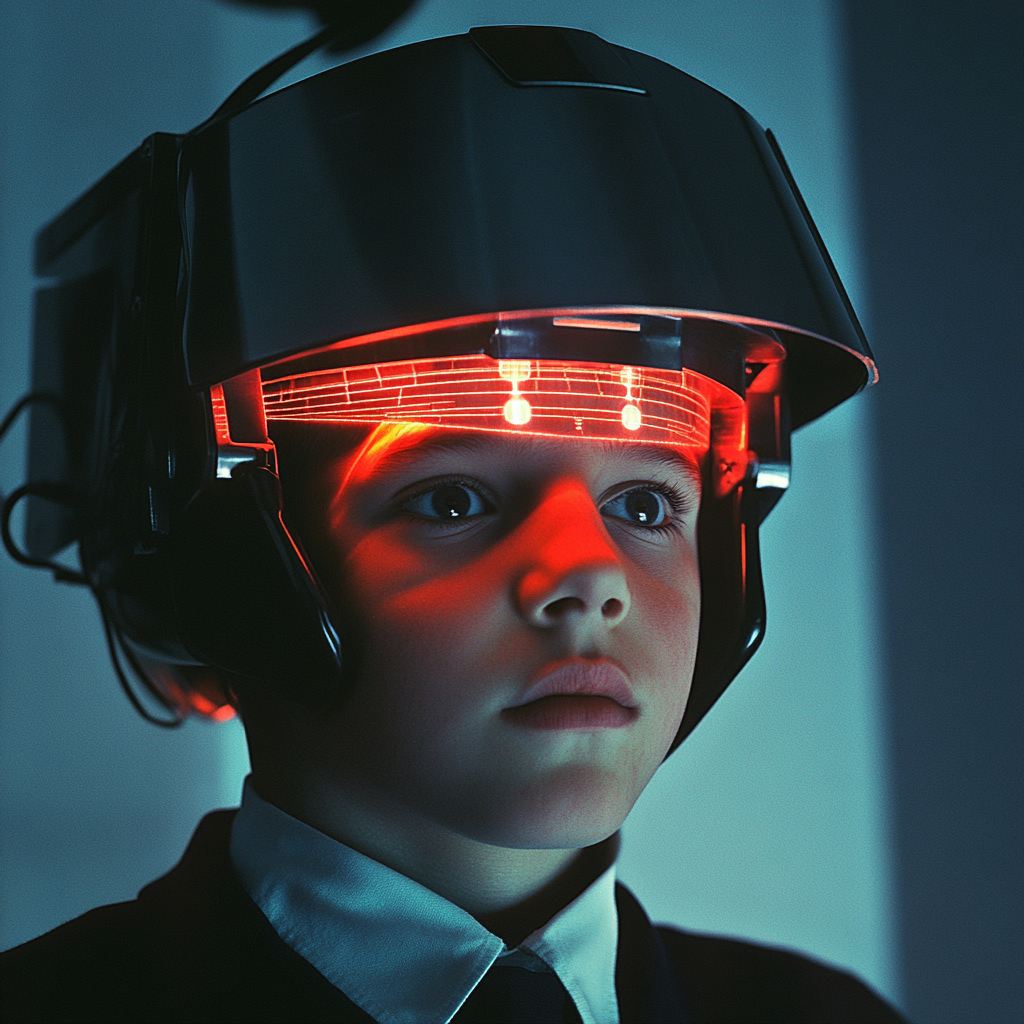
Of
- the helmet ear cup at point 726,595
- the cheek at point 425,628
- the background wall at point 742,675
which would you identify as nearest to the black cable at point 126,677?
the background wall at point 742,675

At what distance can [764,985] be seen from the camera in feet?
2.18

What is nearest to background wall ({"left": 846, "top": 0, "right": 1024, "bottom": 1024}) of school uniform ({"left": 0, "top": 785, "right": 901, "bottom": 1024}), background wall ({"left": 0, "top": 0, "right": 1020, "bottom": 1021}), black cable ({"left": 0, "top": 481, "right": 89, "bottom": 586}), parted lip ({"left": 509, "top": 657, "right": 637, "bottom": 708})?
background wall ({"left": 0, "top": 0, "right": 1020, "bottom": 1021})

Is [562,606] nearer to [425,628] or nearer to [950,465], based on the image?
[425,628]

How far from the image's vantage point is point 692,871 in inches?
30.8

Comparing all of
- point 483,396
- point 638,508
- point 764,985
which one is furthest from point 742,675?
point 483,396

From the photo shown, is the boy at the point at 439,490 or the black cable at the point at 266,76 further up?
the black cable at the point at 266,76

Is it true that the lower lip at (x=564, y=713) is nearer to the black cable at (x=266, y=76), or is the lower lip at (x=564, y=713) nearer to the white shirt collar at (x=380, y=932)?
the white shirt collar at (x=380, y=932)

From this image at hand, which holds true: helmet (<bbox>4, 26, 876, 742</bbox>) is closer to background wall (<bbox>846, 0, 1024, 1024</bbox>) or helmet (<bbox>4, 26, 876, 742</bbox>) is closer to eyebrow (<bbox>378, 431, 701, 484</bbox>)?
eyebrow (<bbox>378, 431, 701, 484</bbox>)

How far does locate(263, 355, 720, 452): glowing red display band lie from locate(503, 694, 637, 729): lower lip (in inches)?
4.5

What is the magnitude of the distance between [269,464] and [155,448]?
5cm

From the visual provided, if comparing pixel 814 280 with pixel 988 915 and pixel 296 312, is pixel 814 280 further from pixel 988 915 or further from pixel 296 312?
pixel 988 915

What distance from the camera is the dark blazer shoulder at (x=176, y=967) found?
473 mm

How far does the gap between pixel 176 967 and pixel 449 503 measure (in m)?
0.26

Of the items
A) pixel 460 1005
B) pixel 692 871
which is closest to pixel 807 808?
pixel 692 871
